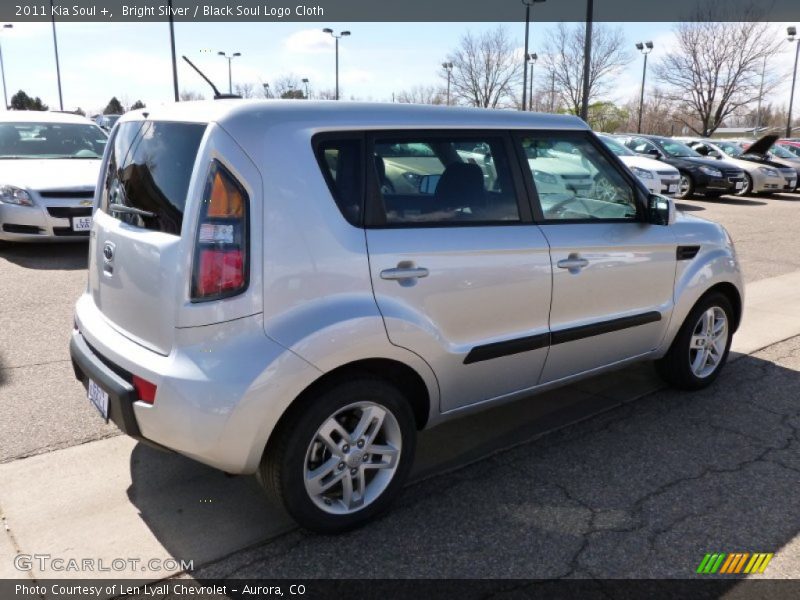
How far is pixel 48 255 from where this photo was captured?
8.46 metres

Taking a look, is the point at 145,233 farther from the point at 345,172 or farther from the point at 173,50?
the point at 173,50

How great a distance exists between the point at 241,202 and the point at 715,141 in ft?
74.9

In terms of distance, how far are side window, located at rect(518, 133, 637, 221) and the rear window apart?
1.66 meters

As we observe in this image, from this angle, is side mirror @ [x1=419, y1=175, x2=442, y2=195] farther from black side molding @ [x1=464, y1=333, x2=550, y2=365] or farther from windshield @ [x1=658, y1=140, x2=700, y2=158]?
windshield @ [x1=658, y1=140, x2=700, y2=158]

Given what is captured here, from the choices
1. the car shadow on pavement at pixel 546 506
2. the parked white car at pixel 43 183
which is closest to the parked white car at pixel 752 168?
the parked white car at pixel 43 183

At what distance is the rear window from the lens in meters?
2.67

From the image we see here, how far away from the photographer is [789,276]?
8.45 metres

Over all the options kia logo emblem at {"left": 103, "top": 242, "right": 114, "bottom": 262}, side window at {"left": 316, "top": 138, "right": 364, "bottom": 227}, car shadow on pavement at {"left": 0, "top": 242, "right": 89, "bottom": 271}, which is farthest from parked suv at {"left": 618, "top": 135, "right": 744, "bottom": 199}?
kia logo emblem at {"left": 103, "top": 242, "right": 114, "bottom": 262}

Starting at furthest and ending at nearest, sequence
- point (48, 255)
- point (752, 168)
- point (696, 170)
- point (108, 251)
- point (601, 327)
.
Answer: point (752, 168), point (696, 170), point (48, 255), point (601, 327), point (108, 251)

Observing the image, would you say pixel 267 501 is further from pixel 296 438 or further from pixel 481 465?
pixel 481 465

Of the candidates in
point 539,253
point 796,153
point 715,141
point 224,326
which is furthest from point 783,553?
point 796,153

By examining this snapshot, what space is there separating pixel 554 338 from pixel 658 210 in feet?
3.43

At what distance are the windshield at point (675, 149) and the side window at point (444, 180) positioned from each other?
54.6 feet

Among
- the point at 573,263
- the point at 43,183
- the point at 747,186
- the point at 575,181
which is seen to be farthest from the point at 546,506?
the point at 747,186
